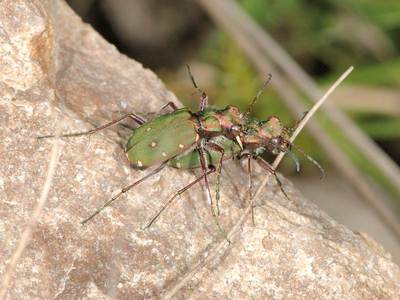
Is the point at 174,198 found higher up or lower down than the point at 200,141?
lower down

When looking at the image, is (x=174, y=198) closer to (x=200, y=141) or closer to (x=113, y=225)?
(x=113, y=225)

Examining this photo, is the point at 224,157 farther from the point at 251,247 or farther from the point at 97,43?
the point at 97,43

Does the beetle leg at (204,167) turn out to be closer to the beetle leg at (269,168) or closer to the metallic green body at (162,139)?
the metallic green body at (162,139)

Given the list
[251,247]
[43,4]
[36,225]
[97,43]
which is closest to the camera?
[36,225]

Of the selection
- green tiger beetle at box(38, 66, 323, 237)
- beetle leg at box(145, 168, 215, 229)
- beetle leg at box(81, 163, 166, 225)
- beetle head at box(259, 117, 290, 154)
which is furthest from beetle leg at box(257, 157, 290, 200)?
beetle leg at box(81, 163, 166, 225)

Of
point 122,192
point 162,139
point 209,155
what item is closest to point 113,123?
point 162,139

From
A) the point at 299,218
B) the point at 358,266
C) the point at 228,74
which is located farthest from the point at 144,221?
the point at 228,74

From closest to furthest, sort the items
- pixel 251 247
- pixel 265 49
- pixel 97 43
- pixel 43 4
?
pixel 251 247, pixel 43 4, pixel 97 43, pixel 265 49
